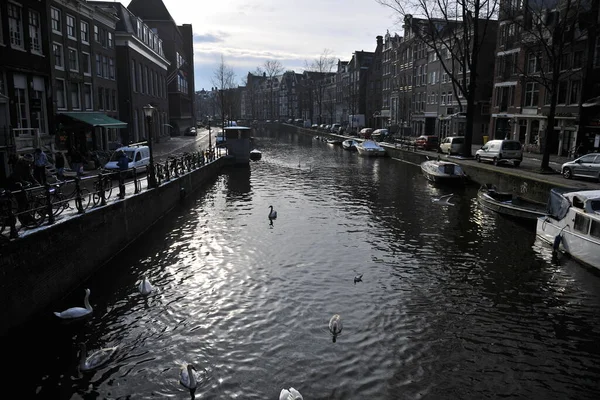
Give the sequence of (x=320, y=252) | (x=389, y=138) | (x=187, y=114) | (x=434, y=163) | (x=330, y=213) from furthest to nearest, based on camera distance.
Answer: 1. (x=187, y=114)
2. (x=389, y=138)
3. (x=434, y=163)
4. (x=330, y=213)
5. (x=320, y=252)

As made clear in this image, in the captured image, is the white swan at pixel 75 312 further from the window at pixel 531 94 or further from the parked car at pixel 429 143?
the parked car at pixel 429 143

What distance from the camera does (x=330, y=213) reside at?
23172 millimetres

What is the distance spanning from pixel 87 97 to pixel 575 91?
124 ft

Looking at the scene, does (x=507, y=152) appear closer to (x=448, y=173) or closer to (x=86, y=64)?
(x=448, y=173)

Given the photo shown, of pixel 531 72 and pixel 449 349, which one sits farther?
pixel 531 72

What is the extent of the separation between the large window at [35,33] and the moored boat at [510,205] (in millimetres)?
26056

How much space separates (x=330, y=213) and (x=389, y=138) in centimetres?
4164

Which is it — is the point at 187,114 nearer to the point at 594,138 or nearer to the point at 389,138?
the point at 389,138

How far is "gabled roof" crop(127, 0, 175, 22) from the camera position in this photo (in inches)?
2889

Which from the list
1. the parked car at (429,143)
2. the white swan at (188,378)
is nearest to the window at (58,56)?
the white swan at (188,378)

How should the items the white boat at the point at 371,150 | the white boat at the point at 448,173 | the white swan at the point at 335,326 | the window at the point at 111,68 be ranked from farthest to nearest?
the white boat at the point at 371,150, the window at the point at 111,68, the white boat at the point at 448,173, the white swan at the point at 335,326

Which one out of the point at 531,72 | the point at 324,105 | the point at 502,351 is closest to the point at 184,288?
the point at 502,351

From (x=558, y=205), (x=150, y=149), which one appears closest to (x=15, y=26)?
(x=150, y=149)

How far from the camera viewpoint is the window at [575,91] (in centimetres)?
3562
